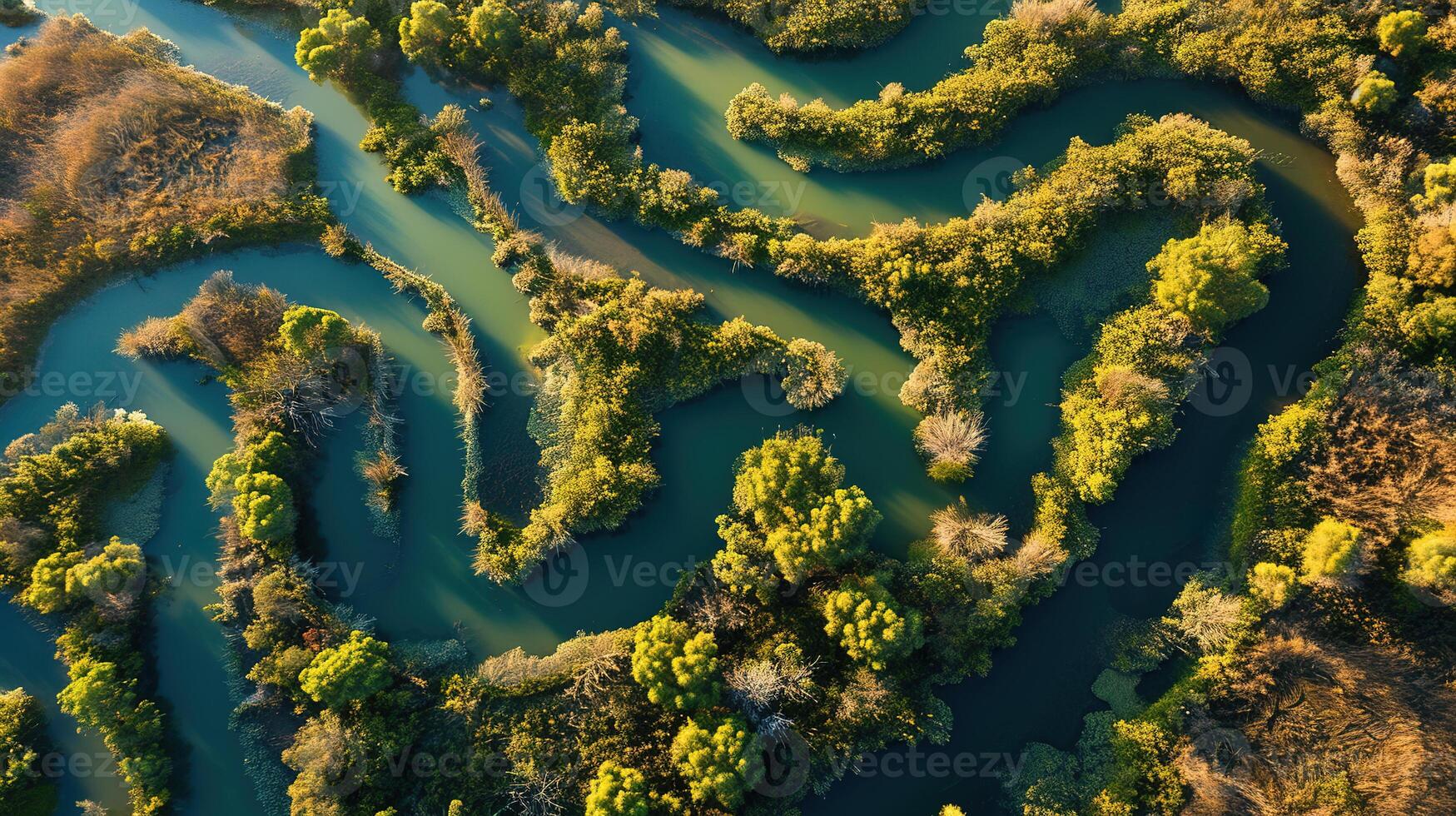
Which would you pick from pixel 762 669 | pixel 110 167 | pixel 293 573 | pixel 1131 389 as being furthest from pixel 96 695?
pixel 1131 389

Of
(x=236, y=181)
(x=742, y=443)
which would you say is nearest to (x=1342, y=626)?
(x=742, y=443)

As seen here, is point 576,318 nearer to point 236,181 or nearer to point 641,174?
point 641,174

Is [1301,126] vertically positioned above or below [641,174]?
above

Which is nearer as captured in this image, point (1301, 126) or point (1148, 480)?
point (1148, 480)

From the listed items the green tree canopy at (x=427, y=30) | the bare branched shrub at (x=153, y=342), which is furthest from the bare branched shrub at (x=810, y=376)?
the bare branched shrub at (x=153, y=342)

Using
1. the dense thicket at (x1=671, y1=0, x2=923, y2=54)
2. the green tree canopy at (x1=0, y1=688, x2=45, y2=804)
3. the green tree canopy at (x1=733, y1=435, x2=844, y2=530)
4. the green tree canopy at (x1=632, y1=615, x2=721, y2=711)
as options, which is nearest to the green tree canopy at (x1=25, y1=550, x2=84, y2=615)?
the green tree canopy at (x1=0, y1=688, x2=45, y2=804)

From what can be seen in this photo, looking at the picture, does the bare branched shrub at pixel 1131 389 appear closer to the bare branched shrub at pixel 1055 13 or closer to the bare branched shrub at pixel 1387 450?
the bare branched shrub at pixel 1387 450

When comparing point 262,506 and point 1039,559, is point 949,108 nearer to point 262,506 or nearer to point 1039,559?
point 1039,559
